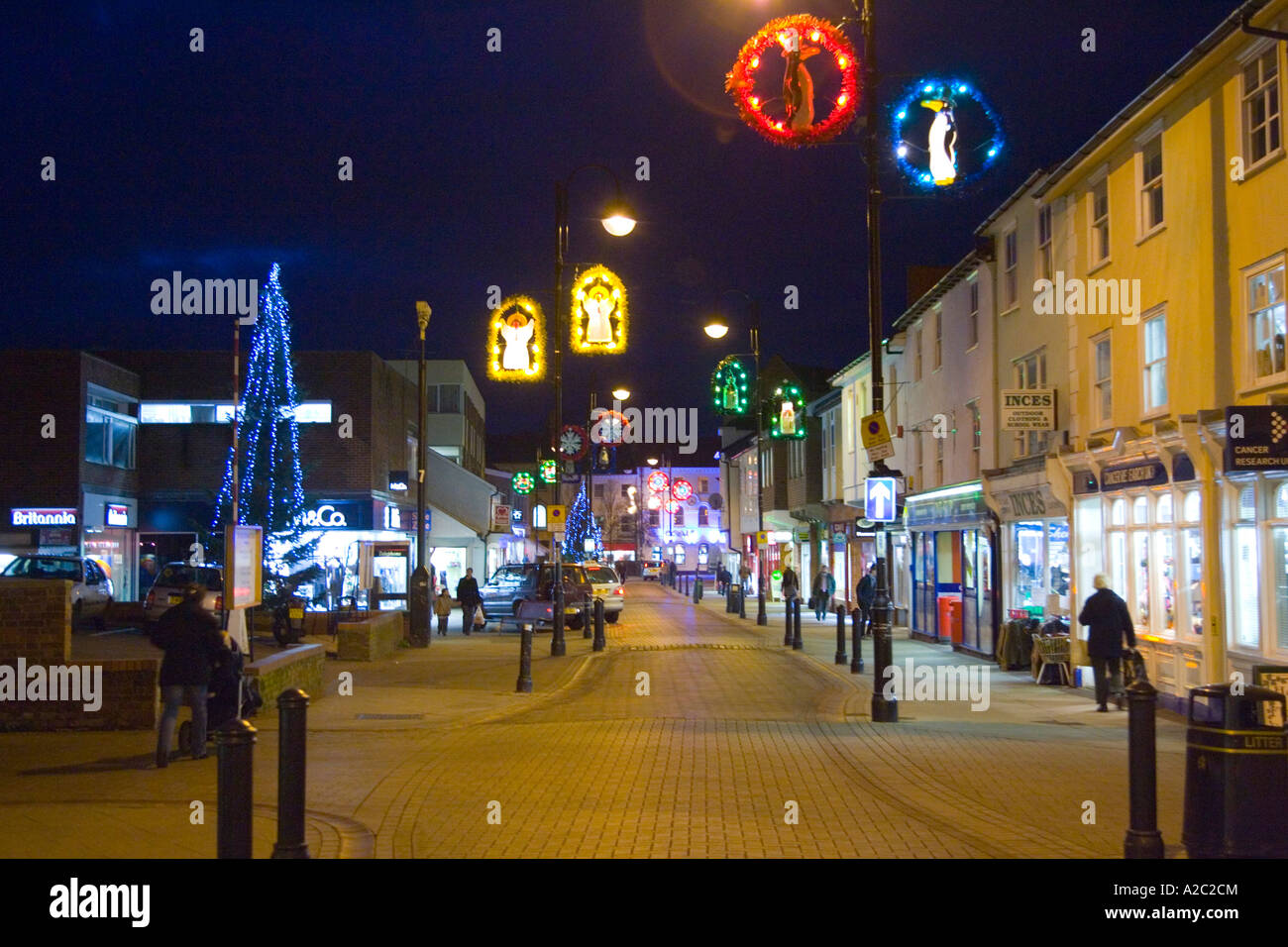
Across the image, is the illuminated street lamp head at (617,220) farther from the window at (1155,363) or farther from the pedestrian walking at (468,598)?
the pedestrian walking at (468,598)

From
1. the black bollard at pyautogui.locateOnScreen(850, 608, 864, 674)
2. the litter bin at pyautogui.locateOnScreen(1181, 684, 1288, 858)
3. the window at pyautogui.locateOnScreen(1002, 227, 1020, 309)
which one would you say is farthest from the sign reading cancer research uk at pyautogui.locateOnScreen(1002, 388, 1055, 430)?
the litter bin at pyautogui.locateOnScreen(1181, 684, 1288, 858)

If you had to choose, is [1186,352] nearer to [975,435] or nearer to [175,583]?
[975,435]

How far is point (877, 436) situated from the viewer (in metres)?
16.2

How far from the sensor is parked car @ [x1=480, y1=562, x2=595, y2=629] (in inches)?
1372

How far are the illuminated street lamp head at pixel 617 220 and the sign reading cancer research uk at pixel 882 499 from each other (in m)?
5.64

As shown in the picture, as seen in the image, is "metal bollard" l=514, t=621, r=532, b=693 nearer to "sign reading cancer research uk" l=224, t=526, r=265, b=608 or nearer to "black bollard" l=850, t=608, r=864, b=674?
"sign reading cancer research uk" l=224, t=526, r=265, b=608

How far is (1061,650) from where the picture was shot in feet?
66.3

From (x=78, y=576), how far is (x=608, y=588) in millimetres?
15594

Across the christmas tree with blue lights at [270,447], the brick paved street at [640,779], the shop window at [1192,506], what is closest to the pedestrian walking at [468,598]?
the christmas tree with blue lights at [270,447]

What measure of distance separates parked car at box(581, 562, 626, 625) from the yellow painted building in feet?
63.9
